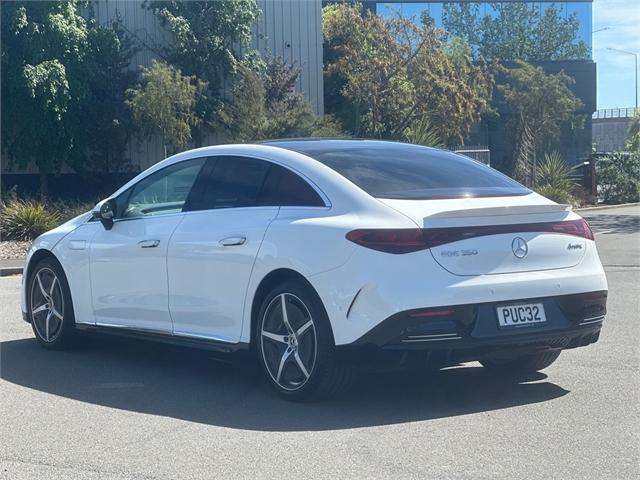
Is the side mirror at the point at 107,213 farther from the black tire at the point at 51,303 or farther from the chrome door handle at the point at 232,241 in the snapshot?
the chrome door handle at the point at 232,241

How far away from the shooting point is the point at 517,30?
72.2m

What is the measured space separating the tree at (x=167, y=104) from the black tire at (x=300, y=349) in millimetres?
19905

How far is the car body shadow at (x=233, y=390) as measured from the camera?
614 cm

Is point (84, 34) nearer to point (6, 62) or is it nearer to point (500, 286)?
point (6, 62)

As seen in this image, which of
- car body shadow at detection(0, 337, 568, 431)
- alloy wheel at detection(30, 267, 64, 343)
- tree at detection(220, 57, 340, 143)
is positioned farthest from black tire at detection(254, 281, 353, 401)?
tree at detection(220, 57, 340, 143)

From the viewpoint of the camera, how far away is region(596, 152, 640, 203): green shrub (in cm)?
3441

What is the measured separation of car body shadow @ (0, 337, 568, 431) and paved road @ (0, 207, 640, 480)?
1cm

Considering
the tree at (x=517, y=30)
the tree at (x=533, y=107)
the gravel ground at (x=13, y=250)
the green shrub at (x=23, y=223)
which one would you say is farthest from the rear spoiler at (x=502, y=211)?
the tree at (x=517, y=30)

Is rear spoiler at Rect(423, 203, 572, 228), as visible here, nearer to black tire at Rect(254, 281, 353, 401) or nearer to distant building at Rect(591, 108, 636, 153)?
black tire at Rect(254, 281, 353, 401)

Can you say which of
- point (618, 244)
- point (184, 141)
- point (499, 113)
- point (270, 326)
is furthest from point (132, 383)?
point (499, 113)

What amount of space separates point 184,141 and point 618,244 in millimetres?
12431

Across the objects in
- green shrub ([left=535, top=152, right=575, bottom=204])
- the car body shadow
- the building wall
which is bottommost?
the building wall

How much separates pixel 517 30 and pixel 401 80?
44326 mm

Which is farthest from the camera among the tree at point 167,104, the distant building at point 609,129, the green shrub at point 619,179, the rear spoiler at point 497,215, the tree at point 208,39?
the distant building at point 609,129
